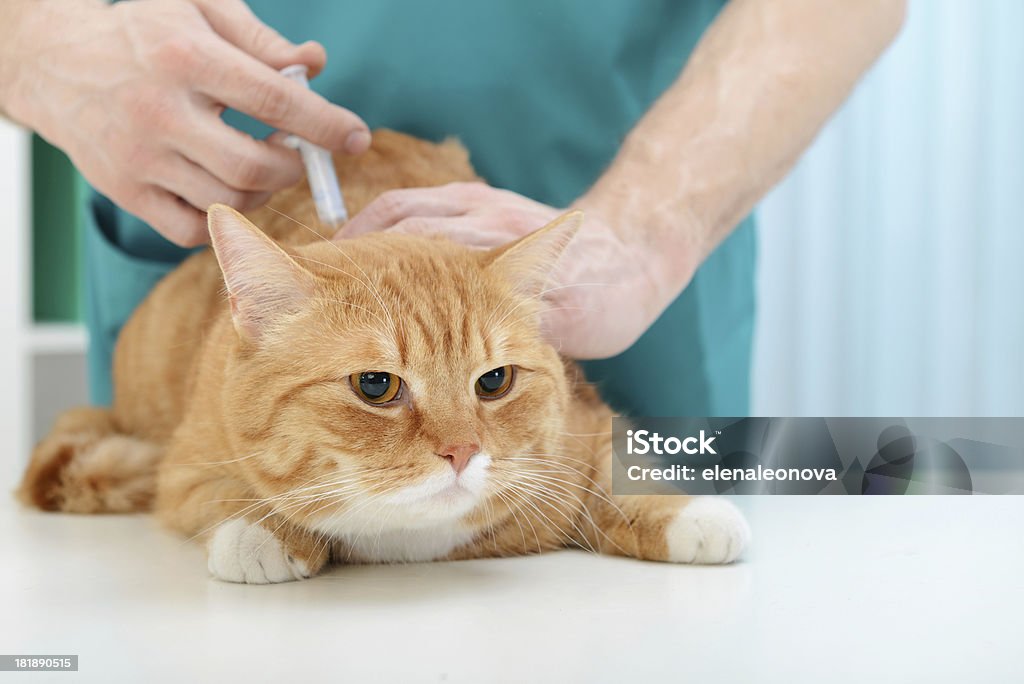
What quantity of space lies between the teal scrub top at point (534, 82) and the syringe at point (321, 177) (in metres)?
0.30

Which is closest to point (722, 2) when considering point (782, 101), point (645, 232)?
point (782, 101)

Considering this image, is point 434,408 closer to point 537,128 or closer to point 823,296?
point 537,128

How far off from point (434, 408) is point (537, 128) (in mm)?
612

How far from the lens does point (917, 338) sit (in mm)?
2174

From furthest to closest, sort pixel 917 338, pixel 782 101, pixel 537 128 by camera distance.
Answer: pixel 917 338 < pixel 537 128 < pixel 782 101

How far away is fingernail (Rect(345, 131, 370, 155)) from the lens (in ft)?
3.36

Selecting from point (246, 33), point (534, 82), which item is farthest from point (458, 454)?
point (534, 82)

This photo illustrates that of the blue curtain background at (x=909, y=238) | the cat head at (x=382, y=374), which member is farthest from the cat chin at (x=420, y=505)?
the blue curtain background at (x=909, y=238)

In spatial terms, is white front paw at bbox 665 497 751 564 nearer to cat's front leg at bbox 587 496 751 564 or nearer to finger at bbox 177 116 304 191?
cat's front leg at bbox 587 496 751 564

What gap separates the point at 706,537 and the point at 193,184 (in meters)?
0.61

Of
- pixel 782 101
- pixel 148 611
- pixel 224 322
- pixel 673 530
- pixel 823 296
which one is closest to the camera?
pixel 148 611

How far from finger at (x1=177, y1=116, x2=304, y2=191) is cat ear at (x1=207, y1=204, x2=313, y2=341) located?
0.52 feet

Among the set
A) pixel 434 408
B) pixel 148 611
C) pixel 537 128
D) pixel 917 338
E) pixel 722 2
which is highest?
pixel 722 2

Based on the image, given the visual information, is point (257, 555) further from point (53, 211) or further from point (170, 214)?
point (53, 211)
